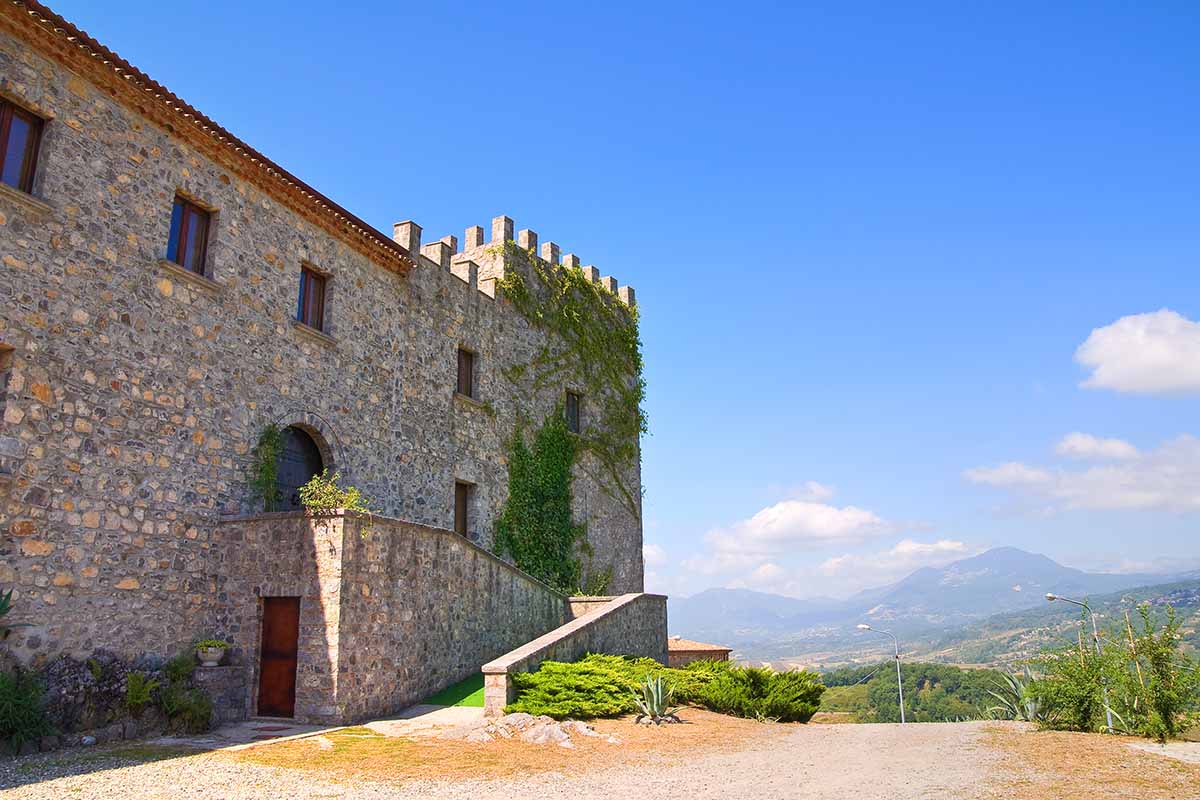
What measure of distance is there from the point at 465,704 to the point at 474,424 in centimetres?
816

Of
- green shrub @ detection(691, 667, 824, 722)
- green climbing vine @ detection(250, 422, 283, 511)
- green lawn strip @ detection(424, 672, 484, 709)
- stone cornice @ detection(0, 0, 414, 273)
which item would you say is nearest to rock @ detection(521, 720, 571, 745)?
green lawn strip @ detection(424, 672, 484, 709)

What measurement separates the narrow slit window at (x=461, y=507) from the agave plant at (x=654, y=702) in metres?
7.92

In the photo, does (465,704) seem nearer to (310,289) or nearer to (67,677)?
(67,677)

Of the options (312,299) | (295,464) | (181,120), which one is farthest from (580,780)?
(181,120)

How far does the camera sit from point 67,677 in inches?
406

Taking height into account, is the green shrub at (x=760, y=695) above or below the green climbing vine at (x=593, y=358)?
below

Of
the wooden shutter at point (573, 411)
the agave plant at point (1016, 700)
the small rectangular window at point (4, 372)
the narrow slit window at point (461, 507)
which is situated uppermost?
the wooden shutter at point (573, 411)

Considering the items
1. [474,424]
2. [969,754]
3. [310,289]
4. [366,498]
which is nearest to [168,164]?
[310,289]

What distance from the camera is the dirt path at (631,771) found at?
309 inches

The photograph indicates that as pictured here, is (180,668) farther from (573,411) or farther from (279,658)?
(573,411)

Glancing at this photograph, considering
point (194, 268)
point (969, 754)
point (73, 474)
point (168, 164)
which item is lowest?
point (969, 754)

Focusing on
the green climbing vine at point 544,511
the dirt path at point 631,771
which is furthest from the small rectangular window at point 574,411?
the dirt path at point 631,771

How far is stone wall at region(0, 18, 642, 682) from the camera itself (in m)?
10.6

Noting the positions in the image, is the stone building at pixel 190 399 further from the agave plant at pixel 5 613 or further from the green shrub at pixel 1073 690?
the green shrub at pixel 1073 690
